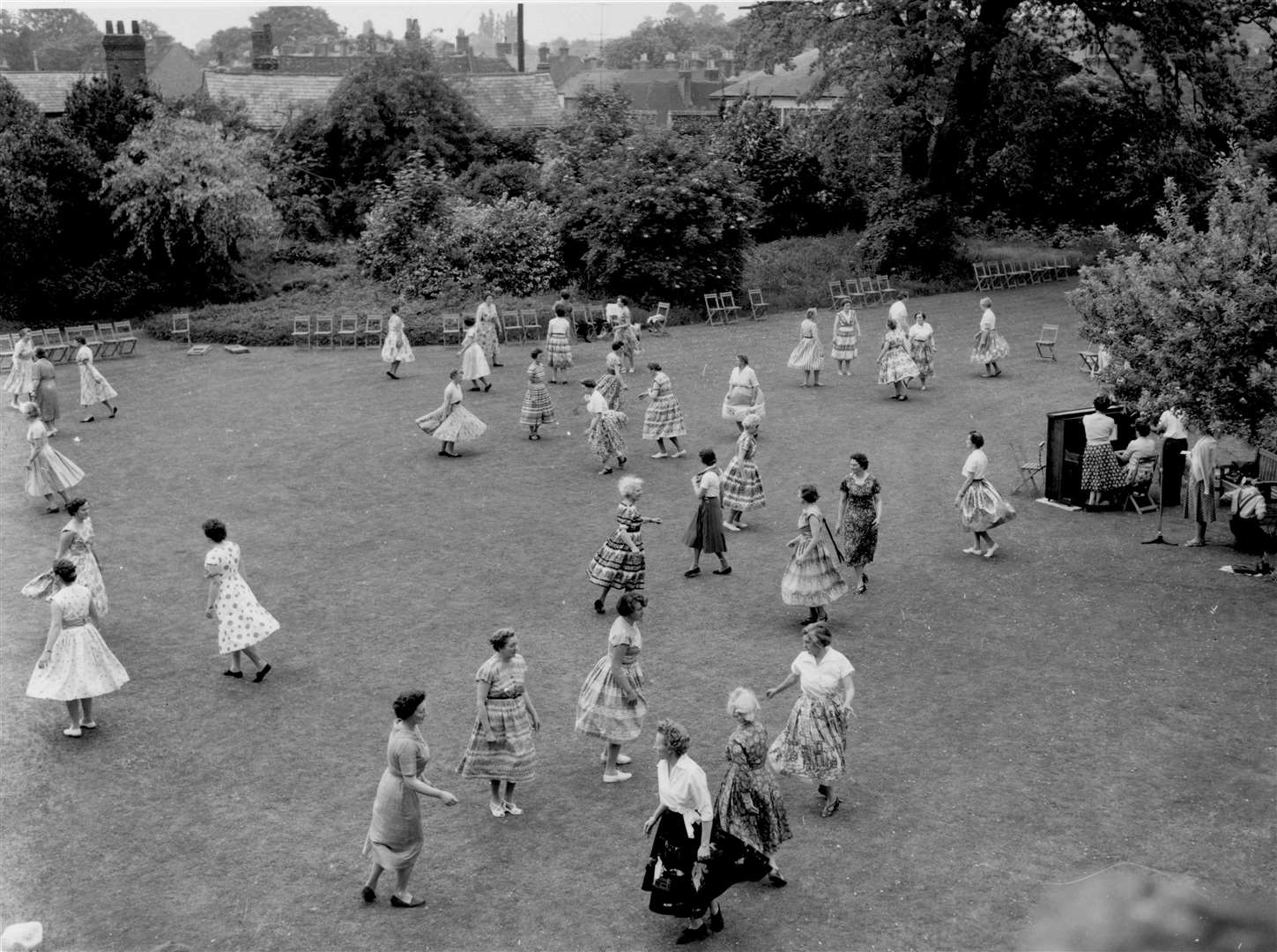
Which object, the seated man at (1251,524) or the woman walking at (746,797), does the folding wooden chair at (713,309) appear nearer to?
the seated man at (1251,524)

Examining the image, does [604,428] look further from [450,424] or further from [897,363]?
[897,363]

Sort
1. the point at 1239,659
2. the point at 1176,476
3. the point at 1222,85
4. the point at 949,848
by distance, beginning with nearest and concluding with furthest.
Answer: the point at 949,848 → the point at 1239,659 → the point at 1176,476 → the point at 1222,85

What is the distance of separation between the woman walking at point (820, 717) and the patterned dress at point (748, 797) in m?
1.35

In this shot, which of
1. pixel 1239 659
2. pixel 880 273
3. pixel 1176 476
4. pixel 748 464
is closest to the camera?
pixel 1239 659

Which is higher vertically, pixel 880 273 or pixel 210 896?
pixel 880 273

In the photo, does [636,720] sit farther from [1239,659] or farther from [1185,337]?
[1185,337]

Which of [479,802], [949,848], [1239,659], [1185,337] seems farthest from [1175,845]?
[1185,337]

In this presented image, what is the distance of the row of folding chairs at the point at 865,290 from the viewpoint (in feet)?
123

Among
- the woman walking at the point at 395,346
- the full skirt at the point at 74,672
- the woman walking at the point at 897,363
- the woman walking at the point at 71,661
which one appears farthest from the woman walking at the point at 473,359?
the full skirt at the point at 74,672

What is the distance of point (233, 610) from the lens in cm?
1359

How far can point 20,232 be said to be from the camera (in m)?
34.1

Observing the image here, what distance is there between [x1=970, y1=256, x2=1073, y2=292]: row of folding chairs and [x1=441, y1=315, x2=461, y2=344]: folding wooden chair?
52.3ft

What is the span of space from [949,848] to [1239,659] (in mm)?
5582

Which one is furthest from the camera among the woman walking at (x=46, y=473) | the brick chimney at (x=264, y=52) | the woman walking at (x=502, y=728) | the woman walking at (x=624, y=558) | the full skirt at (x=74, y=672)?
the brick chimney at (x=264, y=52)
